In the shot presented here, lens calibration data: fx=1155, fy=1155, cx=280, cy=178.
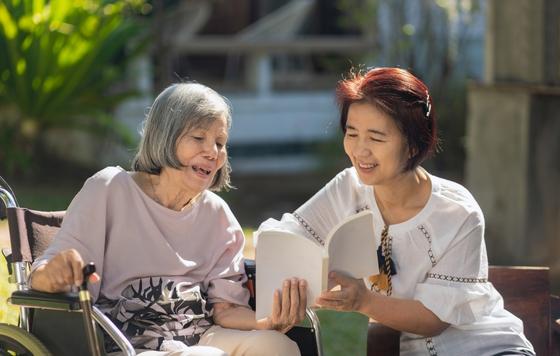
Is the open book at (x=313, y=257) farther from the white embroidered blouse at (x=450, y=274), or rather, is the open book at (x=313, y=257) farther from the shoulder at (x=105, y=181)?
the shoulder at (x=105, y=181)

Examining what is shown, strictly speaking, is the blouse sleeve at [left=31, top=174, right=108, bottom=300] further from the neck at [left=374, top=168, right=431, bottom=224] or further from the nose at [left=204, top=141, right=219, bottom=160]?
the neck at [left=374, top=168, right=431, bottom=224]

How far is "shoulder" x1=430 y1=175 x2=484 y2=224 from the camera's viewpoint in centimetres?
334

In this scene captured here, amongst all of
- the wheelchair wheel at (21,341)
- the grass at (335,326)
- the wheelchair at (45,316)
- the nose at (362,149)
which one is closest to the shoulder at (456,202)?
the nose at (362,149)

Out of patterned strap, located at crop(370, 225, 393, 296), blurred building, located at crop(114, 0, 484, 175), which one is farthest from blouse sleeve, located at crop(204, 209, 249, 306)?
blurred building, located at crop(114, 0, 484, 175)

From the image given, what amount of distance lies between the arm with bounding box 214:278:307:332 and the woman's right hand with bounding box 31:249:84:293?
0.54 m

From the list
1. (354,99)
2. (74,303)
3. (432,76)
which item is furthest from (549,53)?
(74,303)

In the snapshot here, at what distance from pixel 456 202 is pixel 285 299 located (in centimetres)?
62

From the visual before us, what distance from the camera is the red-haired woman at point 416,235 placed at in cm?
326

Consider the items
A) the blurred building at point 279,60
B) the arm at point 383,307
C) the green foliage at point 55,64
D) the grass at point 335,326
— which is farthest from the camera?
the blurred building at point 279,60

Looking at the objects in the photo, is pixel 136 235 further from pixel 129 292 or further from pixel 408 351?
pixel 408 351

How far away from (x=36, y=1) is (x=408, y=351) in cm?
624

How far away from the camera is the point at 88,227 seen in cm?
331

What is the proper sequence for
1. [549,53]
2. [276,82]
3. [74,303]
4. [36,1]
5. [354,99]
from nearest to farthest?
[74,303]
[354,99]
[549,53]
[36,1]
[276,82]

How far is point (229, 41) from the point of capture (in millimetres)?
10977
